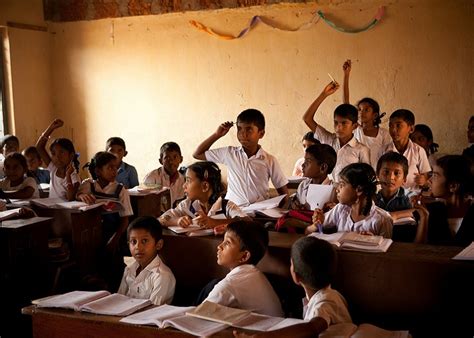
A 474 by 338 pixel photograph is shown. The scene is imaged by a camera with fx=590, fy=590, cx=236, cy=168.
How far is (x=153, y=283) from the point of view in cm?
269

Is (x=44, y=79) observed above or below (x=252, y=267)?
above

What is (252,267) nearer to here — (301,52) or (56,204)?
(56,204)

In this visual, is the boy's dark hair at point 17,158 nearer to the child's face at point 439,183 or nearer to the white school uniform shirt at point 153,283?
the white school uniform shirt at point 153,283

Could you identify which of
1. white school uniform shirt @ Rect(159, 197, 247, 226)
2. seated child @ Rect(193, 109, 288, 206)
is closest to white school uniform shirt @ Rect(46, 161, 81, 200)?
seated child @ Rect(193, 109, 288, 206)

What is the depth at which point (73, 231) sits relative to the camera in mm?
3697

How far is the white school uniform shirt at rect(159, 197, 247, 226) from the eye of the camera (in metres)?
3.07

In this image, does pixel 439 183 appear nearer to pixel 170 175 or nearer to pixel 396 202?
pixel 396 202

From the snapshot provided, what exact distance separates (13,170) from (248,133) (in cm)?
187

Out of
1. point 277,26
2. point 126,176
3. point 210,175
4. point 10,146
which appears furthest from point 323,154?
point 10,146

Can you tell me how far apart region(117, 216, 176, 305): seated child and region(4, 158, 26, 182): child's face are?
1995 millimetres

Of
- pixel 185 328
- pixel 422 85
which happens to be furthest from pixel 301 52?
pixel 185 328

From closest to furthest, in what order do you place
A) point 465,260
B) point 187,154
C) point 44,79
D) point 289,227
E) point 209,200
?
1. point 465,260
2. point 289,227
3. point 209,200
4. point 187,154
5. point 44,79

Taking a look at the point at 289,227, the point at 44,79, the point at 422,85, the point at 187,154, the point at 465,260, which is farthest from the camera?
the point at 44,79

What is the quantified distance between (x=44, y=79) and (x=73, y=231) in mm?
4298
